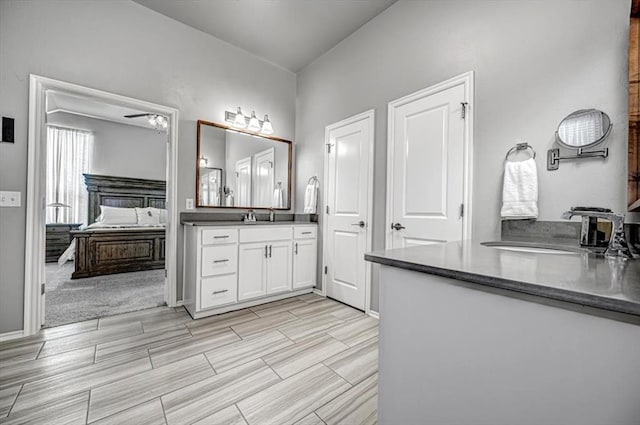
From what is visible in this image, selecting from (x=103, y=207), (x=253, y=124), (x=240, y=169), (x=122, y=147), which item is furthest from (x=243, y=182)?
(x=122, y=147)

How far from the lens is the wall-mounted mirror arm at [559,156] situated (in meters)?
1.42

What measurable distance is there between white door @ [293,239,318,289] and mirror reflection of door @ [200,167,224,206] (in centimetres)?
106

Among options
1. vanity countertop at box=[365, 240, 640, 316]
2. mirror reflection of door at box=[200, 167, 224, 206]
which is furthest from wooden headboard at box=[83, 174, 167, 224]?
vanity countertop at box=[365, 240, 640, 316]

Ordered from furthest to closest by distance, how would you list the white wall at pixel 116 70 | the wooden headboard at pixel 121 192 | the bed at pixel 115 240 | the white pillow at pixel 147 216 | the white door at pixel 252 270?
the wooden headboard at pixel 121 192 < the white pillow at pixel 147 216 < the bed at pixel 115 240 < the white door at pixel 252 270 < the white wall at pixel 116 70

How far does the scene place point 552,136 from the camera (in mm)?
1592

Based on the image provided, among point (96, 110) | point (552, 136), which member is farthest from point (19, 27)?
point (552, 136)

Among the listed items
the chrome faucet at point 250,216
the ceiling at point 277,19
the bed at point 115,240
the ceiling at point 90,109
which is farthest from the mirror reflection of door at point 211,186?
the ceiling at point 90,109

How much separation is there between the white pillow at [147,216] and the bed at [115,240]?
0.62 m

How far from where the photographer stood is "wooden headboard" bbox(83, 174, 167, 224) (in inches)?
212

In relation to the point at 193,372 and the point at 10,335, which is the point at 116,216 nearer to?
the point at 10,335

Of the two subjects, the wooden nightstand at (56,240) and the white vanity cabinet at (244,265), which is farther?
the wooden nightstand at (56,240)

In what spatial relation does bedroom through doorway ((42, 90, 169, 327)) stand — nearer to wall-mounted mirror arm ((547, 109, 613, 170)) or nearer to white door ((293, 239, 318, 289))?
white door ((293, 239, 318, 289))

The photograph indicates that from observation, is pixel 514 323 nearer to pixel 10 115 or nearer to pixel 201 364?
pixel 201 364

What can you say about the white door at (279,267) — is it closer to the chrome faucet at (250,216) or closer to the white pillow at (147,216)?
the chrome faucet at (250,216)
